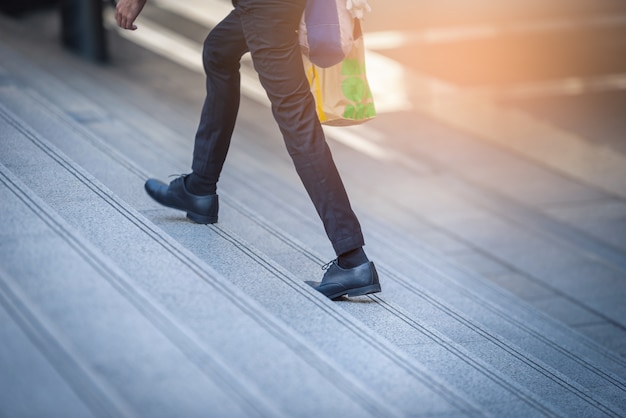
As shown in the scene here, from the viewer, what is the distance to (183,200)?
391cm

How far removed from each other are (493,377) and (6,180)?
1905mm

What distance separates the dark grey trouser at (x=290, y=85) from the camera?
10.5 feet

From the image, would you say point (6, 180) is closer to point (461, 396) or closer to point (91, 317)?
point (91, 317)

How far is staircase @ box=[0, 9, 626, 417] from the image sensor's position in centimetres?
250

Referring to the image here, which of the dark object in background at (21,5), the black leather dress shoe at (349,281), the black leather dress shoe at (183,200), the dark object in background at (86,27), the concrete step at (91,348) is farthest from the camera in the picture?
the dark object in background at (21,5)

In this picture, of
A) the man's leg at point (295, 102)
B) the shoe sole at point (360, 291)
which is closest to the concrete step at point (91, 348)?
the man's leg at point (295, 102)

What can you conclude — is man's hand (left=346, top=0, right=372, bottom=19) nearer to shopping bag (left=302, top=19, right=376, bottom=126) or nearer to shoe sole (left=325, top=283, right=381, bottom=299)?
shopping bag (left=302, top=19, right=376, bottom=126)

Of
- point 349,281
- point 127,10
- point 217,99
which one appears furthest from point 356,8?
point 349,281

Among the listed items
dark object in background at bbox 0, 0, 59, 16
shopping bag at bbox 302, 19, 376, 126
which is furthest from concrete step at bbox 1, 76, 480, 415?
dark object in background at bbox 0, 0, 59, 16

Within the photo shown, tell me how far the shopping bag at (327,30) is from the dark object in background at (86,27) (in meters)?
6.28

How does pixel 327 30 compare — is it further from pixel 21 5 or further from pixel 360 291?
pixel 21 5

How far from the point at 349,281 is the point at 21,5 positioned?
28.1 feet

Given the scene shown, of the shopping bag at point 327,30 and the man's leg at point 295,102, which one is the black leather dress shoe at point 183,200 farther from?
the shopping bag at point 327,30

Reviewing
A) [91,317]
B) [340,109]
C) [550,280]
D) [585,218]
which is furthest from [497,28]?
[91,317]
